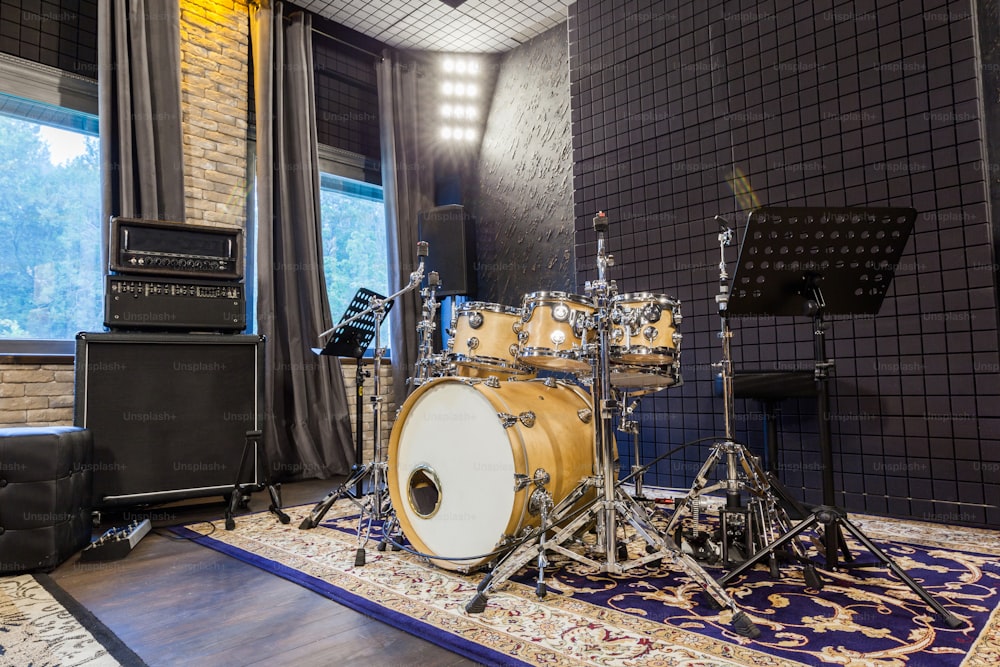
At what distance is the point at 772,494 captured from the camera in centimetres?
254

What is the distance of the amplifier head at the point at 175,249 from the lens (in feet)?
10.8

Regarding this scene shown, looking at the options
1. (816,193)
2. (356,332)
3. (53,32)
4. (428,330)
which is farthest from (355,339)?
(53,32)

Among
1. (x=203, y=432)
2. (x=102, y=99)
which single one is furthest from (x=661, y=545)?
(x=102, y=99)

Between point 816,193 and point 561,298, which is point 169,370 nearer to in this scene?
point 561,298

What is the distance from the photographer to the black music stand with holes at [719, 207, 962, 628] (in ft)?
6.48

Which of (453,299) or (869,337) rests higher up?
(453,299)

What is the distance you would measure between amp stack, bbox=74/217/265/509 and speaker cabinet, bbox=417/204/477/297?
1.99 m

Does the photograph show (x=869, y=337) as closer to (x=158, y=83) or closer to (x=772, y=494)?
(x=772, y=494)

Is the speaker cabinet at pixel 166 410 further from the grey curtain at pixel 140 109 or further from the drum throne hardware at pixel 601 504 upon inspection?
the drum throne hardware at pixel 601 504

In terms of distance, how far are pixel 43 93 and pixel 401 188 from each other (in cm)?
267

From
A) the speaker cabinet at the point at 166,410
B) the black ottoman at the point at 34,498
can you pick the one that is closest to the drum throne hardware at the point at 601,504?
the black ottoman at the point at 34,498

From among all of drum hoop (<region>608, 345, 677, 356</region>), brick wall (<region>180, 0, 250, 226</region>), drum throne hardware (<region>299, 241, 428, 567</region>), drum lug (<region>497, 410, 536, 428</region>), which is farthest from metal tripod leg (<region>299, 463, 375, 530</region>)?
brick wall (<region>180, 0, 250, 226</region>)

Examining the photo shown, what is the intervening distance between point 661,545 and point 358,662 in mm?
992

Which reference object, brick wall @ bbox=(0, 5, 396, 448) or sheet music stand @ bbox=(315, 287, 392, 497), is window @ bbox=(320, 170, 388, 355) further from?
sheet music stand @ bbox=(315, 287, 392, 497)
